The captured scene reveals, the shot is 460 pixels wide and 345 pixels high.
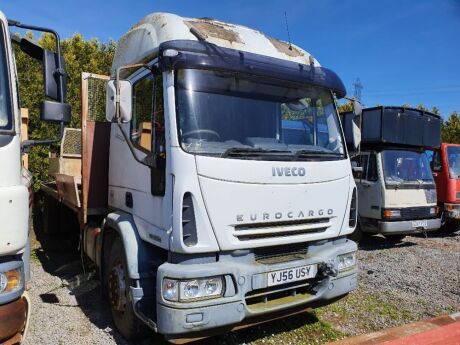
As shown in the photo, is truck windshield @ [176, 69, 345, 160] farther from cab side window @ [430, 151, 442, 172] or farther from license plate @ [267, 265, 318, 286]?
cab side window @ [430, 151, 442, 172]

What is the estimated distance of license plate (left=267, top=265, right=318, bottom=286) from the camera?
3.60 meters

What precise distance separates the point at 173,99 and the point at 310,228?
5.52 ft

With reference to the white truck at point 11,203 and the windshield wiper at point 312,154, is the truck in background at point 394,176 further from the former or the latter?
the white truck at point 11,203

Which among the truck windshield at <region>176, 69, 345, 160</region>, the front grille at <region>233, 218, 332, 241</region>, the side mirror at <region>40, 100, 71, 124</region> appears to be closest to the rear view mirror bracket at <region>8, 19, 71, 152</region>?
the side mirror at <region>40, 100, 71, 124</region>

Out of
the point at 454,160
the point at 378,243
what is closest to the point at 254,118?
the point at 378,243

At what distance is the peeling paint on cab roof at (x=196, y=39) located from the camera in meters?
3.91

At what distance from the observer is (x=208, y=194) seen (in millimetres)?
3428

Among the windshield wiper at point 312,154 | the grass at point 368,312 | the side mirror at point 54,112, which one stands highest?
the side mirror at point 54,112

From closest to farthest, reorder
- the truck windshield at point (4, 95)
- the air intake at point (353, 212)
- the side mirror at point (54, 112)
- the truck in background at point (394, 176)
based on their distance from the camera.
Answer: the truck windshield at point (4, 95) < the side mirror at point (54, 112) < the air intake at point (353, 212) < the truck in background at point (394, 176)

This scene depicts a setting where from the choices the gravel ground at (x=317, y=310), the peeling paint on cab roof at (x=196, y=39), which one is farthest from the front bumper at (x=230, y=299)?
the peeling paint on cab roof at (x=196, y=39)

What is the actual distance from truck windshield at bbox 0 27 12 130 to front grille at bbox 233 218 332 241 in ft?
6.07

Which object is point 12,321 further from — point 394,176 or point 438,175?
point 438,175

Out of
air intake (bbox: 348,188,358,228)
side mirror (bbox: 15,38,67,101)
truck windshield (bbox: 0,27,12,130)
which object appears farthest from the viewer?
air intake (bbox: 348,188,358,228)

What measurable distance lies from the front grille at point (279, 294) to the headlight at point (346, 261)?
0.33 m
